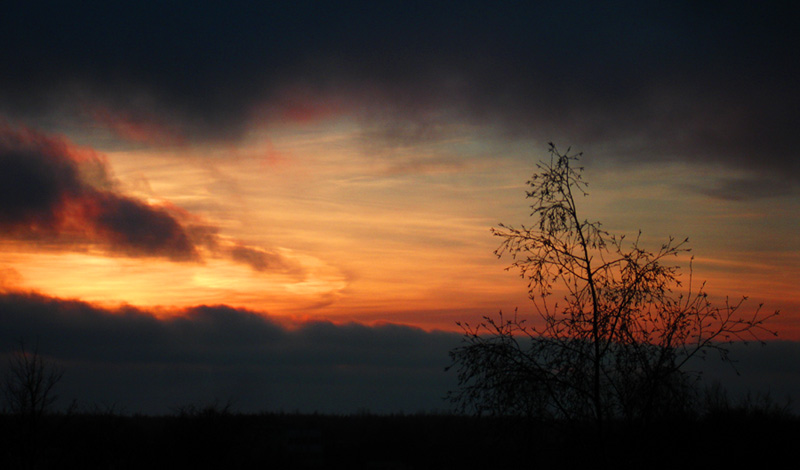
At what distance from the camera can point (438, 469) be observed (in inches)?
1816

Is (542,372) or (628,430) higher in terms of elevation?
(542,372)

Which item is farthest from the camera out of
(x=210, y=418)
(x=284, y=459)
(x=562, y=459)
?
(x=284, y=459)

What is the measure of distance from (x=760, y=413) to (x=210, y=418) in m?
25.4

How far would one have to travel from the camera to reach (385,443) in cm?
5503

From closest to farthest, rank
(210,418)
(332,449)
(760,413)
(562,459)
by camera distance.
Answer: (562,459), (760,413), (210,418), (332,449)

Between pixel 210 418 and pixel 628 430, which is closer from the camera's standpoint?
pixel 628 430

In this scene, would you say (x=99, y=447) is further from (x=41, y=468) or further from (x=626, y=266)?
(x=626, y=266)

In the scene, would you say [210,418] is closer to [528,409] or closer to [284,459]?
[284,459]

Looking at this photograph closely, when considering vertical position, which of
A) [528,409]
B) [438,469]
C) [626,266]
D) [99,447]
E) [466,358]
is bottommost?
[438,469]

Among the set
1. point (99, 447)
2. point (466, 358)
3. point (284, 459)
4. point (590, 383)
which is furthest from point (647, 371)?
point (99, 447)

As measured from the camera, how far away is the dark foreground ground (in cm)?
1235

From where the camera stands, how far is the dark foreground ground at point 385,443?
1235cm

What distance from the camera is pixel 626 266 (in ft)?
40.7

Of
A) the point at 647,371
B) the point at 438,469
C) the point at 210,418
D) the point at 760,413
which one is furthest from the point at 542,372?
the point at 438,469
